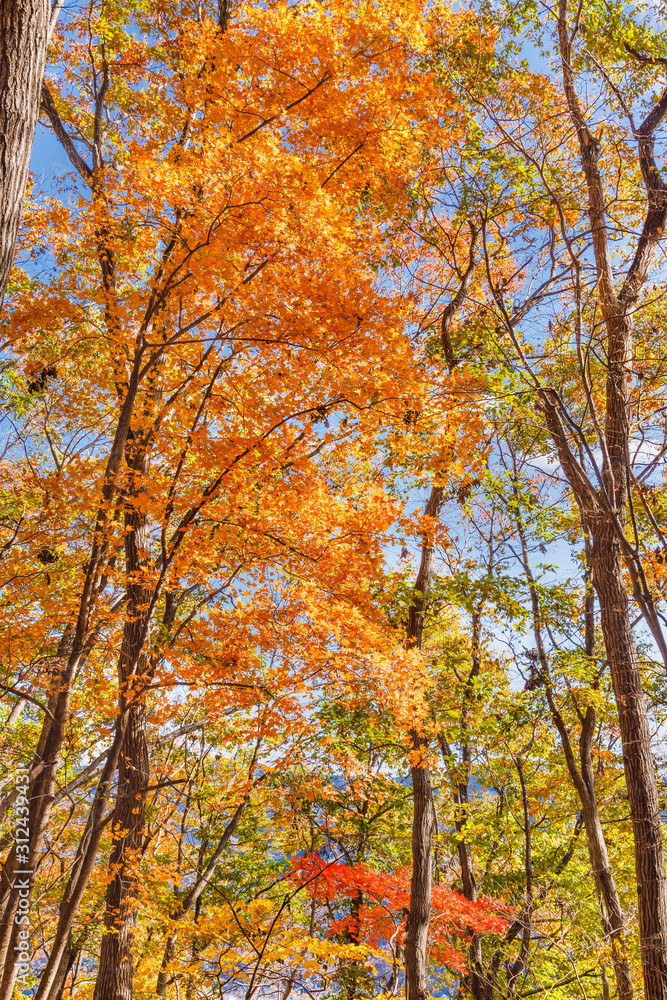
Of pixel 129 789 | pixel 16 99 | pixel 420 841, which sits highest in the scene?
pixel 16 99

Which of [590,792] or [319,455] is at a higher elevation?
[319,455]

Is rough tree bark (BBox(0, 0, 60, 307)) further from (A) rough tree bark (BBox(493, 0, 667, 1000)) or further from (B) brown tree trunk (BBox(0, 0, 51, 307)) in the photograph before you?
(A) rough tree bark (BBox(493, 0, 667, 1000))

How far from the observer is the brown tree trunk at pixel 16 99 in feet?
6.61

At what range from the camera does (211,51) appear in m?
6.97

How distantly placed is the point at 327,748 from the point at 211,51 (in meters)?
9.21

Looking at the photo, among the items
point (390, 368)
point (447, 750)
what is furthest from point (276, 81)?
point (447, 750)

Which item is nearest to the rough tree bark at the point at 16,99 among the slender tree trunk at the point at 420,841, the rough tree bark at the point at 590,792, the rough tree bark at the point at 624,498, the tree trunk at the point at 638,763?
the rough tree bark at the point at 624,498

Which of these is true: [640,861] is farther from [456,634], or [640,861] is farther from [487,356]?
[456,634]

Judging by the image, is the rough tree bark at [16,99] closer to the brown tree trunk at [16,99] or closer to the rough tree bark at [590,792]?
the brown tree trunk at [16,99]

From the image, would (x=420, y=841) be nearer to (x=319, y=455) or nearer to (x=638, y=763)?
(x=638, y=763)

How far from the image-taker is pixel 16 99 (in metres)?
2.09

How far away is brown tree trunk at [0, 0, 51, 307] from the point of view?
201 cm

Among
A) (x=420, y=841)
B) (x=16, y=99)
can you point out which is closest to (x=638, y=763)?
(x=420, y=841)

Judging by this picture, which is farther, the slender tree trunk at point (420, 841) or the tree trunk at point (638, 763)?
the slender tree trunk at point (420, 841)
